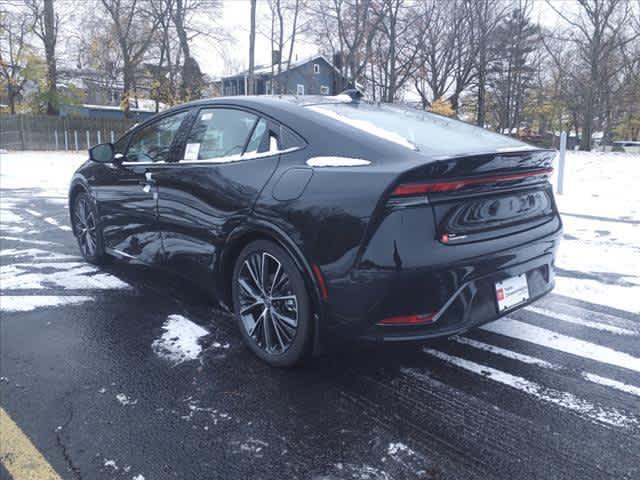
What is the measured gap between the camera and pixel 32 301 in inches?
161

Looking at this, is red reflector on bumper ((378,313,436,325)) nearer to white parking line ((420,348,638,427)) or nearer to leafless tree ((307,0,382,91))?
white parking line ((420,348,638,427))

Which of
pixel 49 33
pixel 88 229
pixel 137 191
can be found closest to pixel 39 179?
pixel 88 229

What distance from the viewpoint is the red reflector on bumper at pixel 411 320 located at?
7.72 feet

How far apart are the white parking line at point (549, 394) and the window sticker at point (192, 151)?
2020 millimetres

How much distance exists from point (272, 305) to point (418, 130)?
1314mm

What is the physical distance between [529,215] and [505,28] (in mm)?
42515

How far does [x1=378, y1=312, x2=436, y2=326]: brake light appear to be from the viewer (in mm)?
2352

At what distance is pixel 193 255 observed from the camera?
3.34 m

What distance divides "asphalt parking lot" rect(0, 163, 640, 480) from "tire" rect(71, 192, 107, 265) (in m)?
1.03

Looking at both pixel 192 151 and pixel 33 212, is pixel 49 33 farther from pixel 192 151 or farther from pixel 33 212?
pixel 192 151

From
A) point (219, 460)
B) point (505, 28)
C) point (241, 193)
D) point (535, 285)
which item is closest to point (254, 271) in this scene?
point (241, 193)

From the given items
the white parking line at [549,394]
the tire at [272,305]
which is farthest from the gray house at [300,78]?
the white parking line at [549,394]

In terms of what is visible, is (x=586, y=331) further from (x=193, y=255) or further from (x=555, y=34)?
(x=555, y=34)

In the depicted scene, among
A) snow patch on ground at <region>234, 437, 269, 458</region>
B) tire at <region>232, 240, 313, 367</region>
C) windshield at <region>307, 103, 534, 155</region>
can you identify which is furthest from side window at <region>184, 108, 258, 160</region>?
snow patch on ground at <region>234, 437, 269, 458</region>
